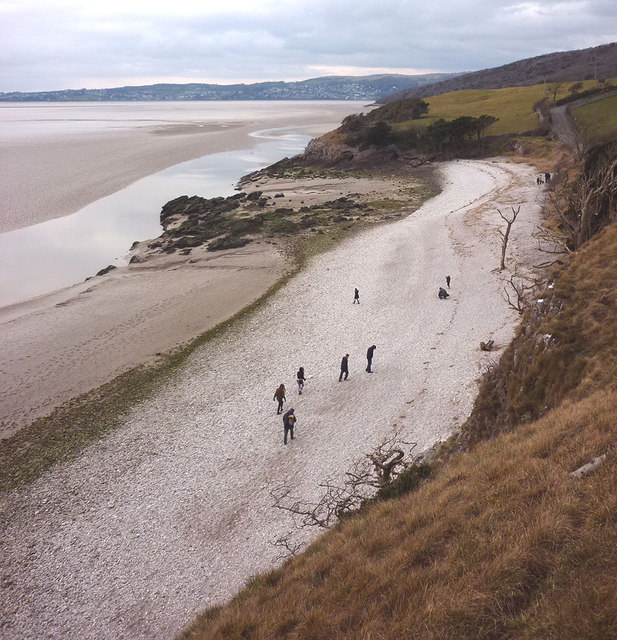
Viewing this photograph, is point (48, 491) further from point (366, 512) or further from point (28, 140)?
point (28, 140)

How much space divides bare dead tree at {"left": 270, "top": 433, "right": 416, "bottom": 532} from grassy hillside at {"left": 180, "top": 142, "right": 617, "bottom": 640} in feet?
3.96

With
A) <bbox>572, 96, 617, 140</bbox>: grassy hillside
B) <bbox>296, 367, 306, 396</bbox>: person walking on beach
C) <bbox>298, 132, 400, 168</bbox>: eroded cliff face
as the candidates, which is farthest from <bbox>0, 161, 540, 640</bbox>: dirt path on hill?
<bbox>298, 132, 400, 168</bbox>: eroded cliff face

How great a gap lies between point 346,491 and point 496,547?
596cm

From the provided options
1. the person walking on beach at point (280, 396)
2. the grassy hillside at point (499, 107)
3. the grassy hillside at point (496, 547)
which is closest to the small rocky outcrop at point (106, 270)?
the person walking on beach at point (280, 396)

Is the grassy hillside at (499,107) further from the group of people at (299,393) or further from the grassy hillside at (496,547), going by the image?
the grassy hillside at (496,547)

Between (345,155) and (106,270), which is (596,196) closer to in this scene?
(106,270)

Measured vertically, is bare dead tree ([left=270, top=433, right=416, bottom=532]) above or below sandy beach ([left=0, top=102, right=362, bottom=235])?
below

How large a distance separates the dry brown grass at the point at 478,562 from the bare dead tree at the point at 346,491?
1667 millimetres

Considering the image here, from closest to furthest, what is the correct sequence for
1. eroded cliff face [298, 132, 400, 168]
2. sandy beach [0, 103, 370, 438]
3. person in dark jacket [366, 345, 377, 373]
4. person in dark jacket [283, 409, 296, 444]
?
1. person in dark jacket [283, 409, 296, 444]
2. person in dark jacket [366, 345, 377, 373]
3. sandy beach [0, 103, 370, 438]
4. eroded cliff face [298, 132, 400, 168]

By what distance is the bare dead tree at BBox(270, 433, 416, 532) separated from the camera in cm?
1100

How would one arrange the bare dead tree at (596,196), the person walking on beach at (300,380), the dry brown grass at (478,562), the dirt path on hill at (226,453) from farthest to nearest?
1. the bare dead tree at (596,196)
2. the person walking on beach at (300,380)
3. the dirt path on hill at (226,453)
4. the dry brown grass at (478,562)

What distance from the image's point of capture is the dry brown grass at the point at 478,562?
18.1 ft

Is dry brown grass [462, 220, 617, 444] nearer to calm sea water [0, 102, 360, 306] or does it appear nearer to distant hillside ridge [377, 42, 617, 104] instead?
calm sea water [0, 102, 360, 306]

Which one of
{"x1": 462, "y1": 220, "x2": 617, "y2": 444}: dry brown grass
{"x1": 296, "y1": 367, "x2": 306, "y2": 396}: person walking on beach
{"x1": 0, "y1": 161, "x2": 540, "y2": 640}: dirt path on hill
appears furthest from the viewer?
{"x1": 296, "y1": 367, "x2": 306, "y2": 396}: person walking on beach
